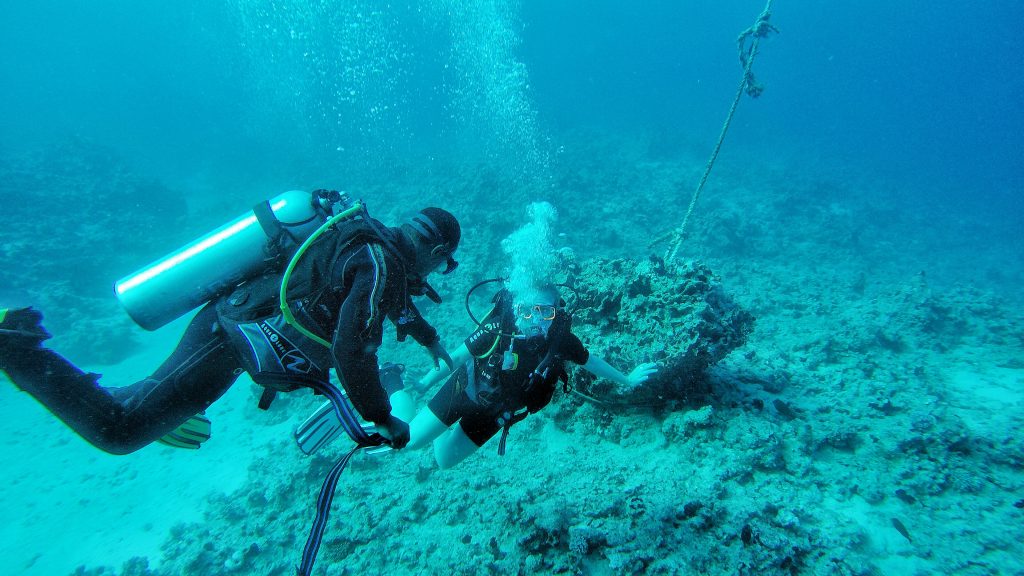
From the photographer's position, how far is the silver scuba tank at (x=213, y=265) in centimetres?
284

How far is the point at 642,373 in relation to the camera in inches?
142

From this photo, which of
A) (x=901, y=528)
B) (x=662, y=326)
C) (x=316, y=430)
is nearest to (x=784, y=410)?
(x=901, y=528)

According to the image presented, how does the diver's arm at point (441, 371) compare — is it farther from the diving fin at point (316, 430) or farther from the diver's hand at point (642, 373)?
the diver's hand at point (642, 373)

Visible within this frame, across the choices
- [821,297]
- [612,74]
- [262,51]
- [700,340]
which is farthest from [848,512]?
[262,51]

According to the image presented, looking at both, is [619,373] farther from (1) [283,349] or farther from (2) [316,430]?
(1) [283,349]

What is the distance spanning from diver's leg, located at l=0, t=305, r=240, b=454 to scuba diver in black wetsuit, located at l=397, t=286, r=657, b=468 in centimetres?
177

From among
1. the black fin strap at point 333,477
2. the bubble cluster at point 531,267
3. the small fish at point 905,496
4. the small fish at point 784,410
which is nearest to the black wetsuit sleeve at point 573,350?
the bubble cluster at point 531,267

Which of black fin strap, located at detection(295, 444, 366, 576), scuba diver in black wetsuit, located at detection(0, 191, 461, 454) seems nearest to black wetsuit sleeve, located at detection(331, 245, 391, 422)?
scuba diver in black wetsuit, located at detection(0, 191, 461, 454)

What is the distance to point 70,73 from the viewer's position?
8294cm

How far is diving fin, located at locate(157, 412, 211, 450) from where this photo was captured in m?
3.24

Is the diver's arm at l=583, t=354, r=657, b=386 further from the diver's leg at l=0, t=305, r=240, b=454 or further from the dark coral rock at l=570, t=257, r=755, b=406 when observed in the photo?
the diver's leg at l=0, t=305, r=240, b=454

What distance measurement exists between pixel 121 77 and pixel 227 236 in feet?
408

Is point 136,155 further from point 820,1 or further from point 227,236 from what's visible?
point 820,1

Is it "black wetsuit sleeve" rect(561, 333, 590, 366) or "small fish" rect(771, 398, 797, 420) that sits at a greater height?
"black wetsuit sleeve" rect(561, 333, 590, 366)
